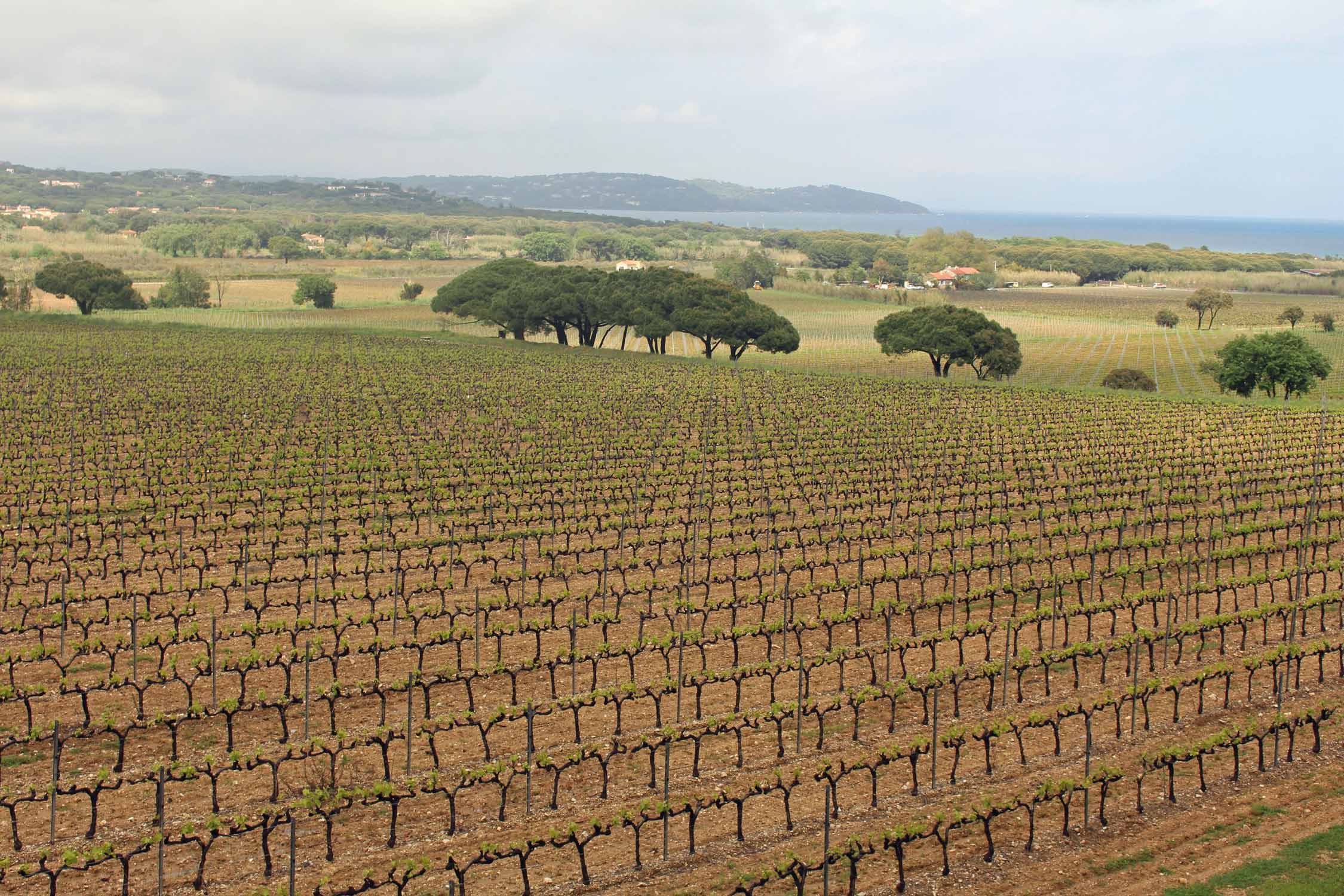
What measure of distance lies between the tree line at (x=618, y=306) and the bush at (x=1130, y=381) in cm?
2104

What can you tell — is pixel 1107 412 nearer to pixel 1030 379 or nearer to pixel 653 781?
pixel 1030 379

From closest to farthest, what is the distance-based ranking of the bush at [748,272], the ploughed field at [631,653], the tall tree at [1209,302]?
the ploughed field at [631,653] → the tall tree at [1209,302] → the bush at [748,272]

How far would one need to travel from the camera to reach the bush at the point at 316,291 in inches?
4742

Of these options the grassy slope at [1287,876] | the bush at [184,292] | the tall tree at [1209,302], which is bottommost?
the grassy slope at [1287,876]

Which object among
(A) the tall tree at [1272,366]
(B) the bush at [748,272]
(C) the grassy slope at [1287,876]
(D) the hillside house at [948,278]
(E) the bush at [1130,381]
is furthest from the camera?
(D) the hillside house at [948,278]

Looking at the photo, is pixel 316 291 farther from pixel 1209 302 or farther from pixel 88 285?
pixel 1209 302

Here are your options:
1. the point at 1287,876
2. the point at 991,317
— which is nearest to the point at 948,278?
the point at 991,317

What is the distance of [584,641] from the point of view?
26.2 m

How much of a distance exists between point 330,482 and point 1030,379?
56.1m

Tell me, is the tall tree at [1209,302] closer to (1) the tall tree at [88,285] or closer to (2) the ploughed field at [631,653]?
(2) the ploughed field at [631,653]

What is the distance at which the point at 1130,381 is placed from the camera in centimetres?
7956

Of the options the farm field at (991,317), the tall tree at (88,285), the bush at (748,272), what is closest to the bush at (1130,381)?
the farm field at (991,317)

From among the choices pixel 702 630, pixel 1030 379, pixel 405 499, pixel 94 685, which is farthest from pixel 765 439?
pixel 1030 379

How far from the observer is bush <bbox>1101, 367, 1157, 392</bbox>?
7956cm
